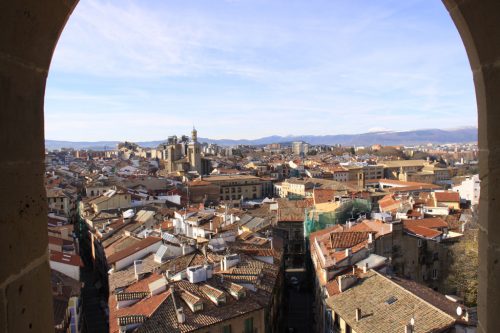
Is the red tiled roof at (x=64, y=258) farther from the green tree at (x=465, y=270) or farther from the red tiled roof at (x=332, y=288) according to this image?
the green tree at (x=465, y=270)

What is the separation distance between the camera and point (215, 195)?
7025cm

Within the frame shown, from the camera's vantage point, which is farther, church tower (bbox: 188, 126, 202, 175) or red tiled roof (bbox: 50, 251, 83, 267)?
church tower (bbox: 188, 126, 202, 175)

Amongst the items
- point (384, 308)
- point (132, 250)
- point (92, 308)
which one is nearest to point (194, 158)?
point (92, 308)

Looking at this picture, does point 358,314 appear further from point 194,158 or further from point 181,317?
point 194,158

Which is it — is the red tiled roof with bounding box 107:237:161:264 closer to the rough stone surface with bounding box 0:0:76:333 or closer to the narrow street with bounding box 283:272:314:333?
the narrow street with bounding box 283:272:314:333

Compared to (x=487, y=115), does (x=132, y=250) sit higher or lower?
lower

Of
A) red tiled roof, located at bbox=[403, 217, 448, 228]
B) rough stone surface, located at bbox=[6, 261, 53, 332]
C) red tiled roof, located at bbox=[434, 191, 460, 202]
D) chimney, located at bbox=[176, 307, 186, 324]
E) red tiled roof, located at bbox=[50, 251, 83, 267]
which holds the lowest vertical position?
red tiled roof, located at bbox=[50, 251, 83, 267]

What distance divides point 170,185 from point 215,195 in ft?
23.1

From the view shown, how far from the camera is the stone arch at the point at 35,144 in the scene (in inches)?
85.7

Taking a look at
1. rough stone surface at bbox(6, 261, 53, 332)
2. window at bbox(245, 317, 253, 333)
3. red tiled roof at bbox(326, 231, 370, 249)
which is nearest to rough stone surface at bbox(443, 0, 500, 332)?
rough stone surface at bbox(6, 261, 53, 332)

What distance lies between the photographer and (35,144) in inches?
96.0

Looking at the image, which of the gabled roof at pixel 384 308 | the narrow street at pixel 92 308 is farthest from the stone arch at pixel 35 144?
the narrow street at pixel 92 308

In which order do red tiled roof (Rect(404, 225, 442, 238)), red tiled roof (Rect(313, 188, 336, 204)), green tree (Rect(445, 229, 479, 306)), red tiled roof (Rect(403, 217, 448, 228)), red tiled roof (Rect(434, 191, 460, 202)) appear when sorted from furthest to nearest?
1. red tiled roof (Rect(313, 188, 336, 204))
2. red tiled roof (Rect(434, 191, 460, 202))
3. red tiled roof (Rect(403, 217, 448, 228))
4. red tiled roof (Rect(404, 225, 442, 238))
5. green tree (Rect(445, 229, 479, 306))

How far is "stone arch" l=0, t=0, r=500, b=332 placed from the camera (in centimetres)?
218
